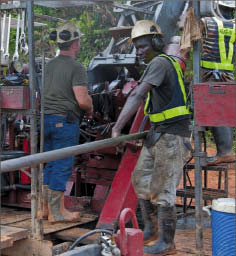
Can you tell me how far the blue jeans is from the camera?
4.93 meters

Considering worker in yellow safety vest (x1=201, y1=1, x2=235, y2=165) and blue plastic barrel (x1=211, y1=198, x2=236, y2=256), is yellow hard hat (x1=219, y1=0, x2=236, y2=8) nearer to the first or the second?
worker in yellow safety vest (x1=201, y1=1, x2=235, y2=165)

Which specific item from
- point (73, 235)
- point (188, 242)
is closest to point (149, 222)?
point (188, 242)

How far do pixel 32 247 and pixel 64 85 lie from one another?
1604mm

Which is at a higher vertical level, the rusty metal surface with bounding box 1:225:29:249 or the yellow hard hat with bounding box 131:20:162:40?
the yellow hard hat with bounding box 131:20:162:40

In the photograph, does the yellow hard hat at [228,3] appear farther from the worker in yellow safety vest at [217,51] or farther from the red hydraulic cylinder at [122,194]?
the red hydraulic cylinder at [122,194]

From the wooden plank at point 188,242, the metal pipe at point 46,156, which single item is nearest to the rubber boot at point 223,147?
the wooden plank at point 188,242

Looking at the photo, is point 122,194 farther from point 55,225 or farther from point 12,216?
point 12,216

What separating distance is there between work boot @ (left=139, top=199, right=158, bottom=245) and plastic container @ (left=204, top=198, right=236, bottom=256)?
1012 millimetres

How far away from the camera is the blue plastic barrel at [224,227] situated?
348 centimetres

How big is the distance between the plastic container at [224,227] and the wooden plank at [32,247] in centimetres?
152

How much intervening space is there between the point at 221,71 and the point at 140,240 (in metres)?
2.34

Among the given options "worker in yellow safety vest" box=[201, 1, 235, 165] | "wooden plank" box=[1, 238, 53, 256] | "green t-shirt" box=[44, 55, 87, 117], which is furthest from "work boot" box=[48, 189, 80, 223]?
"worker in yellow safety vest" box=[201, 1, 235, 165]

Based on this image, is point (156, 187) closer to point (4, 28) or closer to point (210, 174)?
point (4, 28)

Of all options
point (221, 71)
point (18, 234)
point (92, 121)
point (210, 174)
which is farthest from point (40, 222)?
point (210, 174)
